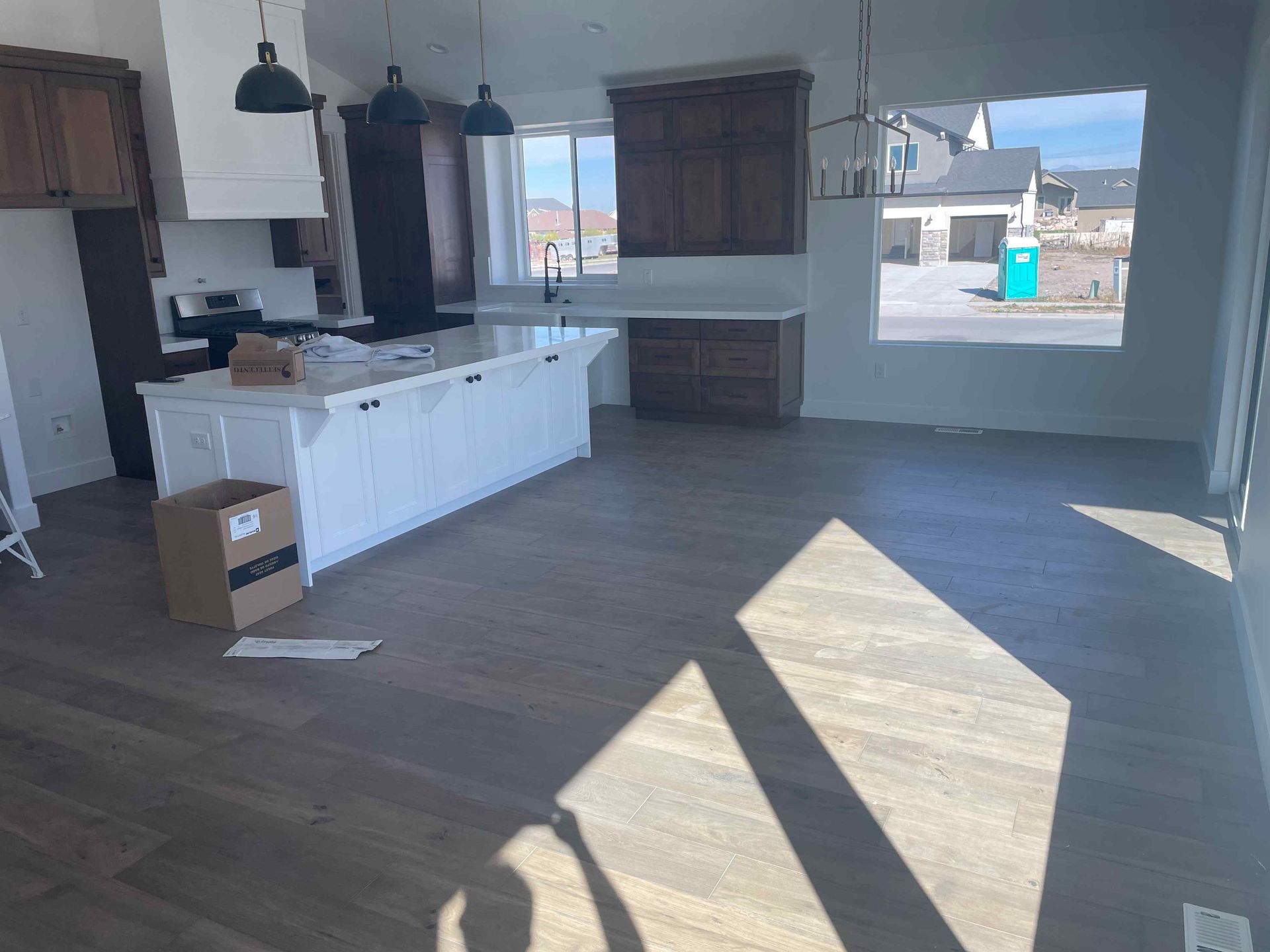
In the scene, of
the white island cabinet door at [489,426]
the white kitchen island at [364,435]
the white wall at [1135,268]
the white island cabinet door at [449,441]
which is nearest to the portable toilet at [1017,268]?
the white wall at [1135,268]

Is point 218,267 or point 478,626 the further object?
point 218,267

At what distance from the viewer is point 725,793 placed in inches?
98.3

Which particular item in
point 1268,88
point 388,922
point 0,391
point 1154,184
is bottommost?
point 388,922

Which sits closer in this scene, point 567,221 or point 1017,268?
point 1017,268

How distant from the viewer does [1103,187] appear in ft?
20.0

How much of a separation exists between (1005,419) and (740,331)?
195cm

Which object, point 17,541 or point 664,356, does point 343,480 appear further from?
point 664,356

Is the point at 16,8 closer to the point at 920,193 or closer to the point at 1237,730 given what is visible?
the point at 920,193

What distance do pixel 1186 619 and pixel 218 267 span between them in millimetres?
5854

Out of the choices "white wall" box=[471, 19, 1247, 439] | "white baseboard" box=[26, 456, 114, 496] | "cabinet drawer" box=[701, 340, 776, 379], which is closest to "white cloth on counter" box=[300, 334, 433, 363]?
"white baseboard" box=[26, 456, 114, 496]

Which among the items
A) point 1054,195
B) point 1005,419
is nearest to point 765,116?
point 1054,195

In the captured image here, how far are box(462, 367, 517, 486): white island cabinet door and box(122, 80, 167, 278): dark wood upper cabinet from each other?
7.09 feet

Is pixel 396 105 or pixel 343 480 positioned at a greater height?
pixel 396 105

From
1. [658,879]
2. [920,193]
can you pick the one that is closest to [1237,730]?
[658,879]
